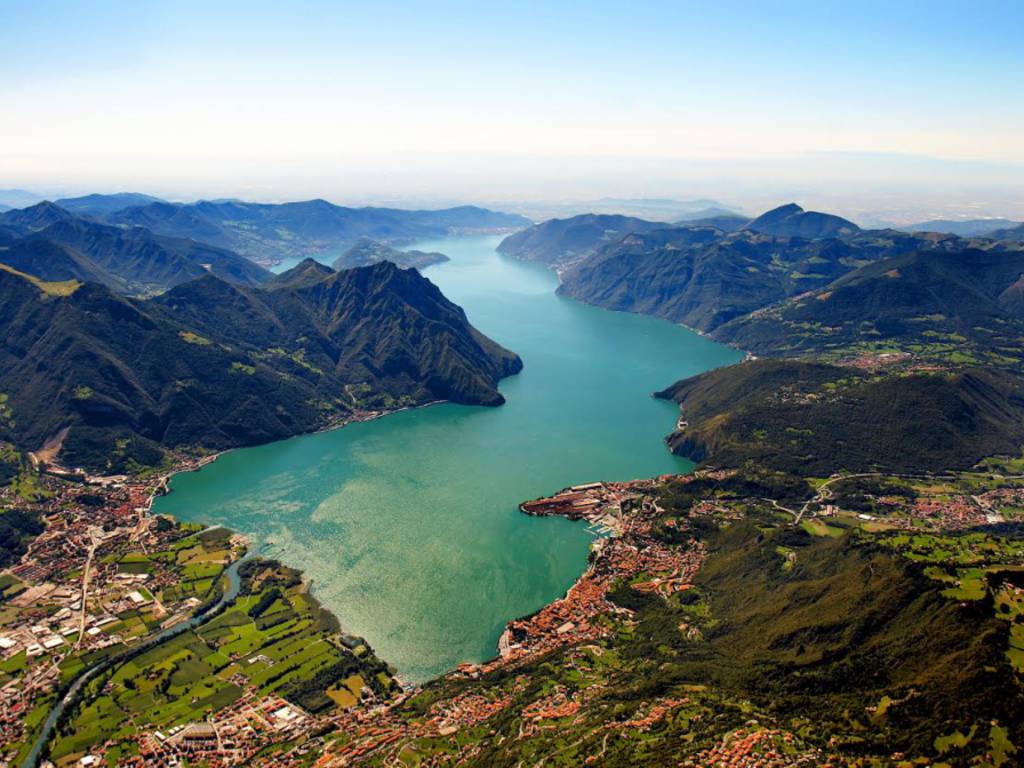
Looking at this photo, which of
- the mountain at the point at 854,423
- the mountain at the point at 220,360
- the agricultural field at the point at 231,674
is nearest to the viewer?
the agricultural field at the point at 231,674

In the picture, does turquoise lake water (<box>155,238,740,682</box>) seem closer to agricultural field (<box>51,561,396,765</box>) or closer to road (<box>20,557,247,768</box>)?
agricultural field (<box>51,561,396,765</box>)

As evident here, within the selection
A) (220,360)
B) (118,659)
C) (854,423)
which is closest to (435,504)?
(118,659)

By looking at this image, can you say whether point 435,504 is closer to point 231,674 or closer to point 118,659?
point 231,674


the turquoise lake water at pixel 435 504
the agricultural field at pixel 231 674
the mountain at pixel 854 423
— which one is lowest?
the agricultural field at pixel 231 674

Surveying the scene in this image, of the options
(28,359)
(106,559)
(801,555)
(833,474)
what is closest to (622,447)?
(833,474)

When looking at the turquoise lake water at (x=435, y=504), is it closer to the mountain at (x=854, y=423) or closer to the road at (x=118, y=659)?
the road at (x=118, y=659)

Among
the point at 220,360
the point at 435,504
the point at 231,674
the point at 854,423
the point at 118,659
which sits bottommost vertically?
the point at 231,674

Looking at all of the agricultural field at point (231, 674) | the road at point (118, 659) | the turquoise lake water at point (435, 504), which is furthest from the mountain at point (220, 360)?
the agricultural field at point (231, 674)
